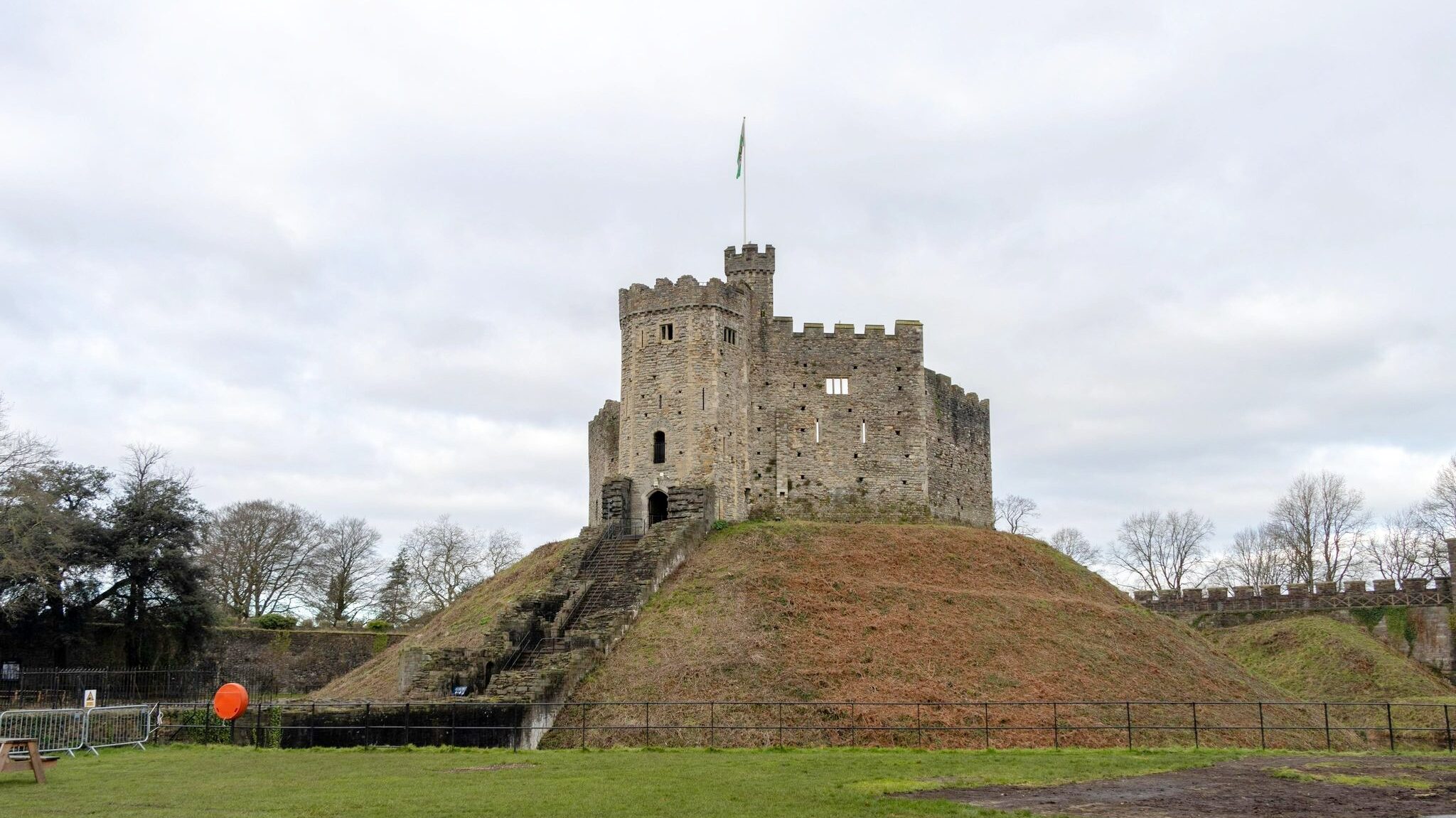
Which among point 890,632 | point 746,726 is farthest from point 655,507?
point 746,726

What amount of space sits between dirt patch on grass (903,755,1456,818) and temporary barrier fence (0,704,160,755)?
1755 centimetres

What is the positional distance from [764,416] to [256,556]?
38.4 m

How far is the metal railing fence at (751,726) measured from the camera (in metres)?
24.2

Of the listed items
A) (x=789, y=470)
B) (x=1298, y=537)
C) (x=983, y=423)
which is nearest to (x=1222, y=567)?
(x=1298, y=537)

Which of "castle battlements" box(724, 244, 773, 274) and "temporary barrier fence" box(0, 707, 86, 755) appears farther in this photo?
"castle battlements" box(724, 244, 773, 274)

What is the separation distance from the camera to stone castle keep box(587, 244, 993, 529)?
3894 cm

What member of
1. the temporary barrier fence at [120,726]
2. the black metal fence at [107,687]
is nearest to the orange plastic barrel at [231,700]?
the temporary barrier fence at [120,726]

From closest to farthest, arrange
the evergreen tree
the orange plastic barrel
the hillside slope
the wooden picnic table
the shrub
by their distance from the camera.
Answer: the wooden picnic table < the orange plastic barrel < the hillside slope < the shrub < the evergreen tree

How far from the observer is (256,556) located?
65.8m

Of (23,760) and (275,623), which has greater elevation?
(275,623)

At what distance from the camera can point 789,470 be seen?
41.1 meters

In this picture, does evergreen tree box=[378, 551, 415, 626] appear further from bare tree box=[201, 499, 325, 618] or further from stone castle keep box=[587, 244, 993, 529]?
stone castle keep box=[587, 244, 993, 529]

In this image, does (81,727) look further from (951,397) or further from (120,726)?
Result: (951,397)

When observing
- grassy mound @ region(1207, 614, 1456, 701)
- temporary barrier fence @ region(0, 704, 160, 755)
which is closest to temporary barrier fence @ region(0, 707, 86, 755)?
temporary barrier fence @ region(0, 704, 160, 755)
